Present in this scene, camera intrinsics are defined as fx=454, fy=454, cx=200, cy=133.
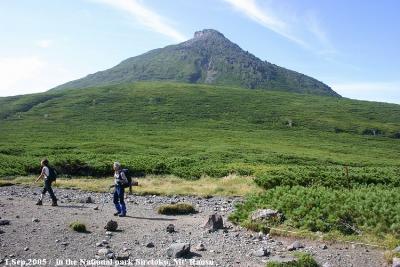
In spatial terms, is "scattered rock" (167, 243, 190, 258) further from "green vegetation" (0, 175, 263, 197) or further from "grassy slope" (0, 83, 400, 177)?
"grassy slope" (0, 83, 400, 177)

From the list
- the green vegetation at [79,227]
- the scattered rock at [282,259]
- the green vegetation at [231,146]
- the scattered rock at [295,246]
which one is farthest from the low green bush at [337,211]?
the green vegetation at [79,227]

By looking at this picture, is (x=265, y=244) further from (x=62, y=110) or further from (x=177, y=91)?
(x=177, y=91)

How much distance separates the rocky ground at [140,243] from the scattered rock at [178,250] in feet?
0.52

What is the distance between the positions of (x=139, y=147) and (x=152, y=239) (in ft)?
181

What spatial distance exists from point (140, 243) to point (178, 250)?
2255 millimetres

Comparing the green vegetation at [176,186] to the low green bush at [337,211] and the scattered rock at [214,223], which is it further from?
the scattered rock at [214,223]

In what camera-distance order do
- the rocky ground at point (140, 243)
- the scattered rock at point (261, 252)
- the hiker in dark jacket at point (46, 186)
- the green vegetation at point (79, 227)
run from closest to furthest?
1. the rocky ground at point (140, 243)
2. the scattered rock at point (261, 252)
3. the green vegetation at point (79, 227)
4. the hiker in dark jacket at point (46, 186)

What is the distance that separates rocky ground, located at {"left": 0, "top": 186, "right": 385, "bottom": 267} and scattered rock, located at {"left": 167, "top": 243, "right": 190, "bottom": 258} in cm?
16

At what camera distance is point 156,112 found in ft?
420

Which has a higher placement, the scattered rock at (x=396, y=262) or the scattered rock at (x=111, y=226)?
the scattered rock at (x=396, y=262)

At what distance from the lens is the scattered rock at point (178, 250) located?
47.3 ft

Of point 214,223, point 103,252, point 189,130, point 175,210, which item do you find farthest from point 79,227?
point 189,130

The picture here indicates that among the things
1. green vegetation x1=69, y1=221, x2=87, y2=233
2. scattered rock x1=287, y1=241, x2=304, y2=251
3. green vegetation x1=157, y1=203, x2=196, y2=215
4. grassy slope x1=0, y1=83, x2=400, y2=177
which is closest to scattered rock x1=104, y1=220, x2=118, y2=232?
green vegetation x1=69, y1=221, x2=87, y2=233

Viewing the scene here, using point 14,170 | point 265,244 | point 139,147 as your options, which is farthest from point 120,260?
point 139,147
